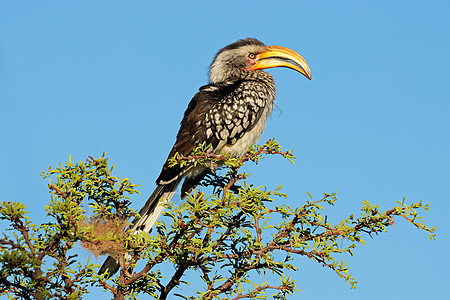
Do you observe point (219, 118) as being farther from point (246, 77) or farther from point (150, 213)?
point (150, 213)

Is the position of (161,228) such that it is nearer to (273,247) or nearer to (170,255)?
(170,255)

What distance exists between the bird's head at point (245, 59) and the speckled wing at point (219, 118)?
73 cm

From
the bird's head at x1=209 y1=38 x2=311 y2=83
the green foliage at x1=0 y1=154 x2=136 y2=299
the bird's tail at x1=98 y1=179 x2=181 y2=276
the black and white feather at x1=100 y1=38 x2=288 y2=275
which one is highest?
the bird's head at x1=209 y1=38 x2=311 y2=83

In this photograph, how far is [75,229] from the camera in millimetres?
3492

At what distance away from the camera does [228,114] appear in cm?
A: 603

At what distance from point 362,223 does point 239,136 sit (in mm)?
2365

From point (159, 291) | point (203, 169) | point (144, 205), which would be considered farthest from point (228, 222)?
point (203, 169)

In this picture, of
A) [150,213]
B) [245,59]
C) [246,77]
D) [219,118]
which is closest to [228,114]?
[219,118]

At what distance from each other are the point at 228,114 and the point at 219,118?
0.12m

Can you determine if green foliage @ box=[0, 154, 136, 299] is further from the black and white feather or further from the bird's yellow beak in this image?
the bird's yellow beak

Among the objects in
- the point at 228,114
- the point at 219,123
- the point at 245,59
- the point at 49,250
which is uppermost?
the point at 245,59

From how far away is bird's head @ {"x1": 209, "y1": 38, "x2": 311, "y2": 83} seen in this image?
276 inches

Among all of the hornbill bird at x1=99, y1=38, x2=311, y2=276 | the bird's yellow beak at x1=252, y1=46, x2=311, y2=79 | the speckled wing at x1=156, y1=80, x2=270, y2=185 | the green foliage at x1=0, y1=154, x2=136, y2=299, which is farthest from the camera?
the bird's yellow beak at x1=252, y1=46, x2=311, y2=79

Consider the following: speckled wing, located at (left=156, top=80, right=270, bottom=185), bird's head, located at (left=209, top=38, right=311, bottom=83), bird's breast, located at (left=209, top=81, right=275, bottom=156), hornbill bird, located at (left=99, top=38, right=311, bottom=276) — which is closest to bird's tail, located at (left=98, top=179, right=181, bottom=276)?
hornbill bird, located at (left=99, top=38, right=311, bottom=276)
